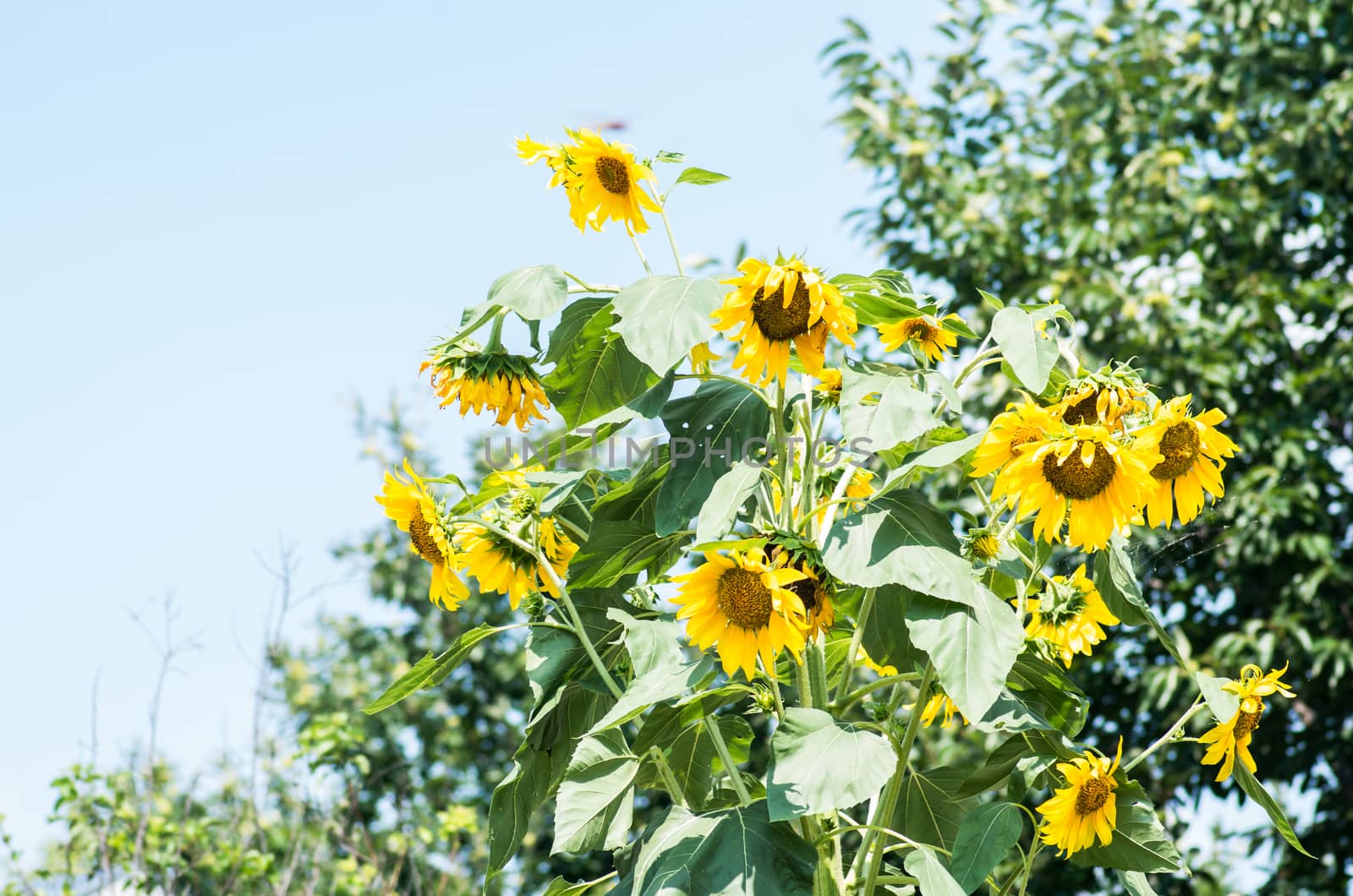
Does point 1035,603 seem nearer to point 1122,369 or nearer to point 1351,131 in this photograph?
point 1122,369

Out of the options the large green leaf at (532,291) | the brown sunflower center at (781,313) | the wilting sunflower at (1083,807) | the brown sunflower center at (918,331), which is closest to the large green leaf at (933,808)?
the wilting sunflower at (1083,807)

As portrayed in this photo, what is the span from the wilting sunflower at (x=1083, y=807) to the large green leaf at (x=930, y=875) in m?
0.19

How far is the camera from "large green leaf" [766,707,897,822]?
4.18 ft

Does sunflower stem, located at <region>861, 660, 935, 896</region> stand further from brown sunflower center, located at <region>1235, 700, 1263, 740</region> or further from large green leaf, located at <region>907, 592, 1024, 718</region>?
brown sunflower center, located at <region>1235, 700, 1263, 740</region>

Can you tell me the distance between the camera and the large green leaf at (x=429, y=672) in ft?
5.08

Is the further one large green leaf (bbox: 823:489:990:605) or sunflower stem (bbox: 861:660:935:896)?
sunflower stem (bbox: 861:660:935:896)

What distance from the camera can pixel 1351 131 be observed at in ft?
15.6

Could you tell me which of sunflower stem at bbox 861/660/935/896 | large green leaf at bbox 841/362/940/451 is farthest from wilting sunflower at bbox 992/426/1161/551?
sunflower stem at bbox 861/660/935/896

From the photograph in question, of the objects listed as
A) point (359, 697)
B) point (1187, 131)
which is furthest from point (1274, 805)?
point (359, 697)

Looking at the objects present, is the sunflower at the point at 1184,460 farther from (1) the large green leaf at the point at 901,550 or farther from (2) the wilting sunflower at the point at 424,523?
(2) the wilting sunflower at the point at 424,523

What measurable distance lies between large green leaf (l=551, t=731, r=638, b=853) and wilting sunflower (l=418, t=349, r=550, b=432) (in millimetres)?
451

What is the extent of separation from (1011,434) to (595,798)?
67 centimetres

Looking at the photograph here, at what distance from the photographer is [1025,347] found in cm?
143

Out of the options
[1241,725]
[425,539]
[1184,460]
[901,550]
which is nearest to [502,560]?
[425,539]
